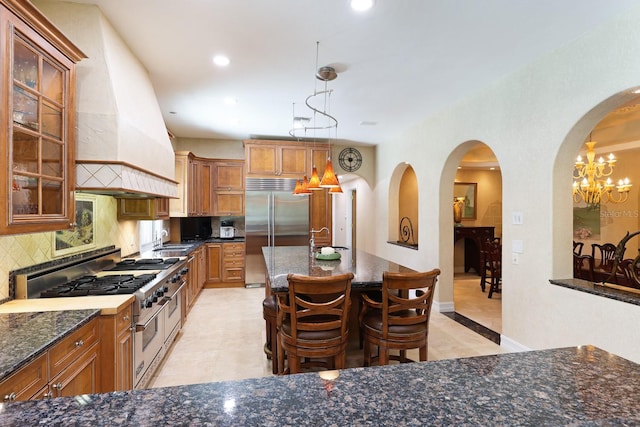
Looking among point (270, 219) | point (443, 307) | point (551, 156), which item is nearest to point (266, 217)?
point (270, 219)

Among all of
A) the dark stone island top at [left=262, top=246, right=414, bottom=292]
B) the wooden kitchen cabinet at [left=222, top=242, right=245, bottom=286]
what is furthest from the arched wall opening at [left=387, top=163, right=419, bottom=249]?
the wooden kitchen cabinet at [left=222, top=242, right=245, bottom=286]

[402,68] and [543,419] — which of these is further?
[402,68]

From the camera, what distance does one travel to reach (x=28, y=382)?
1.34 metres

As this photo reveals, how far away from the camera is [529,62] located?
9.73ft

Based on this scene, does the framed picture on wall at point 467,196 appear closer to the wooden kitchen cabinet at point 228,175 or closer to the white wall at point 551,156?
the white wall at point 551,156

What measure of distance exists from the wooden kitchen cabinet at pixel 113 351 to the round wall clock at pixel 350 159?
5067mm

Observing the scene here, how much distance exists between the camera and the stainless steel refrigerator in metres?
5.85

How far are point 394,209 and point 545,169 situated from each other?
3.29m

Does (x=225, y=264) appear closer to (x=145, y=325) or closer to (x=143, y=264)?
(x=143, y=264)

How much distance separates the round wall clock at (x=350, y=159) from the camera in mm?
6574

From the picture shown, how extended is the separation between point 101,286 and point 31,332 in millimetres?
885

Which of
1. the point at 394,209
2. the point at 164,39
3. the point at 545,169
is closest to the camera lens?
the point at 164,39

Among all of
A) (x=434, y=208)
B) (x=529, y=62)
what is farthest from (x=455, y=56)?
(x=434, y=208)

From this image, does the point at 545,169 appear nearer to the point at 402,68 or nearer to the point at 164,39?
the point at 402,68
